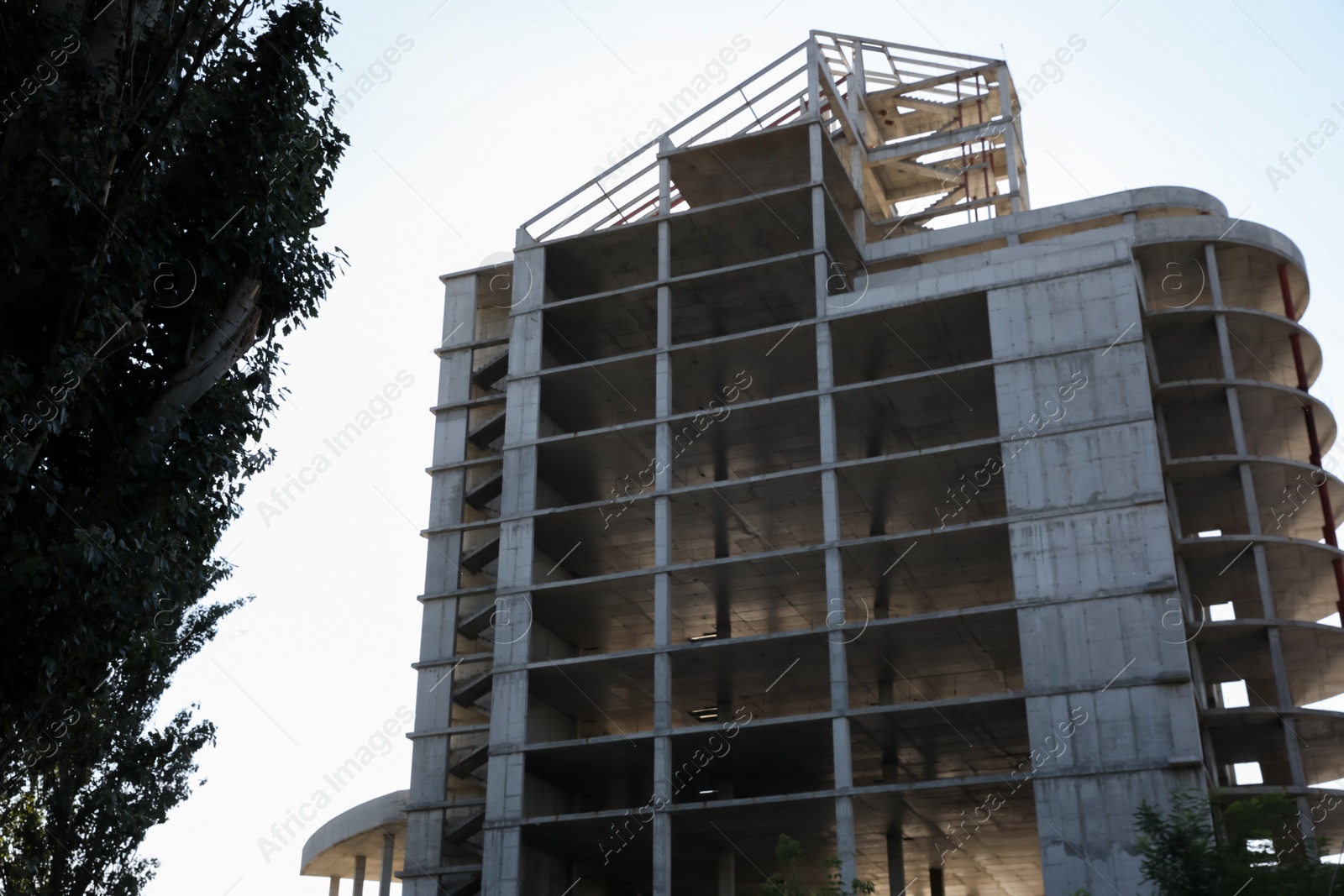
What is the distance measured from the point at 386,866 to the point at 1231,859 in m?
35.0

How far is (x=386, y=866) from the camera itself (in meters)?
53.1

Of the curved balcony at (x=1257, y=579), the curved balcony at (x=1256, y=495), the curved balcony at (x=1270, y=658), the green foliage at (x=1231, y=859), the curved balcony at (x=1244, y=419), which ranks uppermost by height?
the curved balcony at (x=1244, y=419)

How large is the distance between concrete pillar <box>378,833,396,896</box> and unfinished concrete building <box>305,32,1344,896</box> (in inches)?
253

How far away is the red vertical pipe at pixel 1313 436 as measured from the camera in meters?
41.6

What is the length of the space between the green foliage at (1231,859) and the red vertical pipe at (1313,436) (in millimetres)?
13793

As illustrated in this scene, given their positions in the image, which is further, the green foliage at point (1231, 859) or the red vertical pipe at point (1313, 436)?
the red vertical pipe at point (1313, 436)

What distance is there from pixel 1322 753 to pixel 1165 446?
32.9 feet

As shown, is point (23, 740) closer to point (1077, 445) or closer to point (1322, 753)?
point (1077, 445)

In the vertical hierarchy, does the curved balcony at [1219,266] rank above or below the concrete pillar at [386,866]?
above

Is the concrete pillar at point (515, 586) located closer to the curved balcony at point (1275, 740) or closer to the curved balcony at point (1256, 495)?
the curved balcony at point (1275, 740)

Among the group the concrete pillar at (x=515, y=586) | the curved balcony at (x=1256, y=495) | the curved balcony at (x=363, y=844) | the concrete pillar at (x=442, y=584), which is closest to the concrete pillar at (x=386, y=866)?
the curved balcony at (x=363, y=844)

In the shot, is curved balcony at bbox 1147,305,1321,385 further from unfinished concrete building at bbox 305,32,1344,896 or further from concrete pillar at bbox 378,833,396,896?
concrete pillar at bbox 378,833,396,896

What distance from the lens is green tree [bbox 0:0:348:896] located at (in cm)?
1627


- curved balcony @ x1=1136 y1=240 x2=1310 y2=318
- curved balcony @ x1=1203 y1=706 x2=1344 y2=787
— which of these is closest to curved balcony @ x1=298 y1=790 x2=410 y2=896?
curved balcony @ x1=1203 y1=706 x2=1344 y2=787
